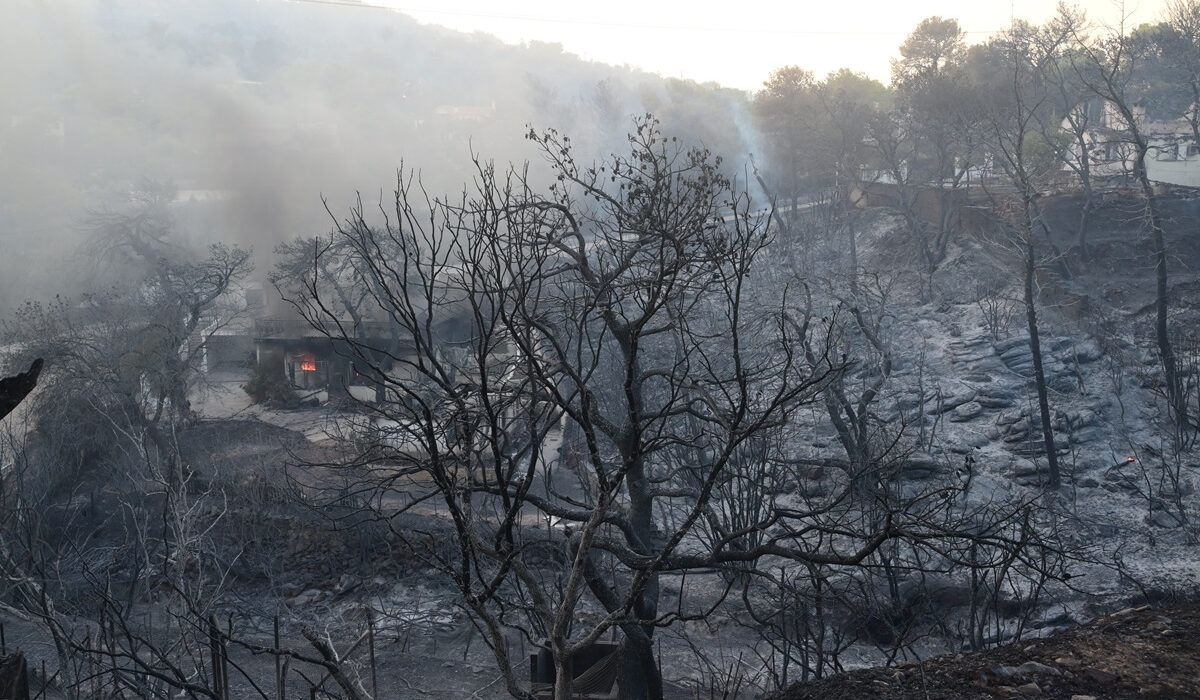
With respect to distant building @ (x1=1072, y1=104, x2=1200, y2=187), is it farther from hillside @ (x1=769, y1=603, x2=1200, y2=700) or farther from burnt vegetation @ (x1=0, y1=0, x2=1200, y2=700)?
hillside @ (x1=769, y1=603, x2=1200, y2=700)

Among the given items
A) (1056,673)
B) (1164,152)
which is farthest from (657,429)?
(1164,152)

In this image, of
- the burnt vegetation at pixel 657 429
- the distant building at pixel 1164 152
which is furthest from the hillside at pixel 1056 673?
the distant building at pixel 1164 152

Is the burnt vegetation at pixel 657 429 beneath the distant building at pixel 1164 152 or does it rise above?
beneath

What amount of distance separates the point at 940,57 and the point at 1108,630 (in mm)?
25385

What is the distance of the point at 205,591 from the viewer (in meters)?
12.0

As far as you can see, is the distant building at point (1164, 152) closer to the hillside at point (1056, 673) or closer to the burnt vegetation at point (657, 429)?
the burnt vegetation at point (657, 429)

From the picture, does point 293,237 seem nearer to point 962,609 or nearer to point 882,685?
point 962,609

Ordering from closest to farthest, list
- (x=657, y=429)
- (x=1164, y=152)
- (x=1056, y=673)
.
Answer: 1. (x=1056, y=673)
2. (x=657, y=429)
3. (x=1164, y=152)

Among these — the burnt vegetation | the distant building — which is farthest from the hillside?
the distant building

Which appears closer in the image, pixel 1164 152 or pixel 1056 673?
pixel 1056 673

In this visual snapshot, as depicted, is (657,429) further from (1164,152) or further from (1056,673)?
(1164,152)

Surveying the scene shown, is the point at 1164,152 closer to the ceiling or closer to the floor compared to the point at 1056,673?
closer to the ceiling

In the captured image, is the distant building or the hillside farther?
the distant building

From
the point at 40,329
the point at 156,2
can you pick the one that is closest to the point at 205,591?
the point at 40,329
